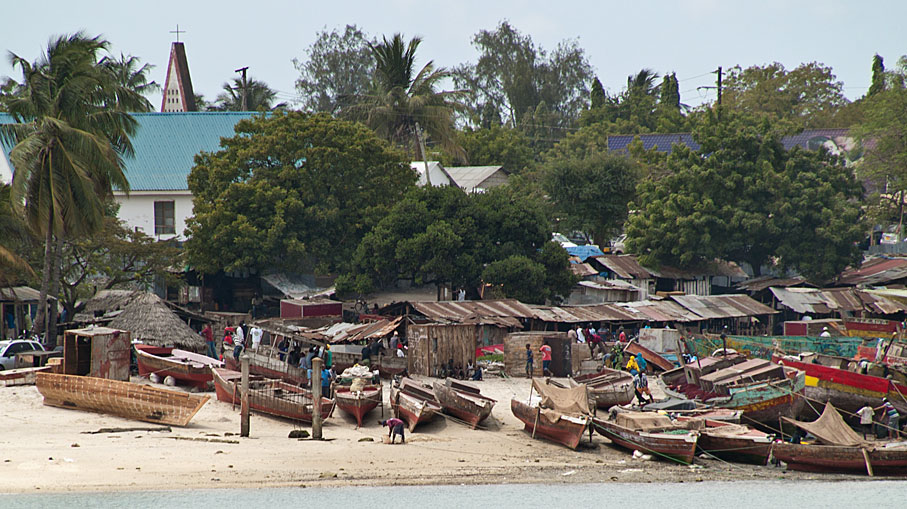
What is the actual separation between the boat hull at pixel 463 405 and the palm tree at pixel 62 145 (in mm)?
15904

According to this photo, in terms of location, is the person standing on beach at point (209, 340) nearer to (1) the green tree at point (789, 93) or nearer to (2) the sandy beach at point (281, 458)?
(2) the sandy beach at point (281, 458)

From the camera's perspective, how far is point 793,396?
2917 centimetres

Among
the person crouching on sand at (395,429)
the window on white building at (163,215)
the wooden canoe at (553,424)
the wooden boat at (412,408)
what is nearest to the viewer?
the person crouching on sand at (395,429)

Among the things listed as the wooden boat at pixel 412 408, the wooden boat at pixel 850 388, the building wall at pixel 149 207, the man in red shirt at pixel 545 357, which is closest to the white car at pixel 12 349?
the wooden boat at pixel 412 408

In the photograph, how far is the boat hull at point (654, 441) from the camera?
24.9 meters

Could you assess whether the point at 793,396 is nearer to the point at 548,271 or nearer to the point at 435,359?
the point at 435,359

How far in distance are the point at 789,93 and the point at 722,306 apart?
5035 centimetres

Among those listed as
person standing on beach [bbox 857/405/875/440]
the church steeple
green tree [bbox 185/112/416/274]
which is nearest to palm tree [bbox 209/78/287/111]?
the church steeple

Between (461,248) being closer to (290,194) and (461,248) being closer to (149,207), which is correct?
(290,194)

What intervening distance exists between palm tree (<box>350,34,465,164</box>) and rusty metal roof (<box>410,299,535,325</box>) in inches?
552

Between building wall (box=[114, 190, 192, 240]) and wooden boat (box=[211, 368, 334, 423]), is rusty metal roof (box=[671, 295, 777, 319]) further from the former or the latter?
building wall (box=[114, 190, 192, 240])

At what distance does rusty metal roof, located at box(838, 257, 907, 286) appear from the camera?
51281 mm

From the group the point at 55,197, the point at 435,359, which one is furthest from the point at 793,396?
the point at 55,197

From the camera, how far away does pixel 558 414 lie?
87.2 feet
